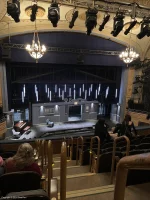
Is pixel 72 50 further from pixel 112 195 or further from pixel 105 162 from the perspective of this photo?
pixel 112 195

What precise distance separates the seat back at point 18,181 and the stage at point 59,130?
32.2 feet

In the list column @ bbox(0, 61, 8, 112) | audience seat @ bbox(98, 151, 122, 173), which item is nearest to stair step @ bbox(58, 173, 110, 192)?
audience seat @ bbox(98, 151, 122, 173)

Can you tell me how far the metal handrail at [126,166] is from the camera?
31.1 inches

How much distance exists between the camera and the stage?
12.0 meters

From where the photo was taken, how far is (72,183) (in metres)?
2.85

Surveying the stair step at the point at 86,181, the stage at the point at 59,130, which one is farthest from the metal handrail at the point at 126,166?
the stage at the point at 59,130

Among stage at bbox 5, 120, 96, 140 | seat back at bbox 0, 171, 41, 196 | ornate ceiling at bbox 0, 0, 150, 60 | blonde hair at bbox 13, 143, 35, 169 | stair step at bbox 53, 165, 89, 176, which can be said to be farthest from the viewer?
stage at bbox 5, 120, 96, 140

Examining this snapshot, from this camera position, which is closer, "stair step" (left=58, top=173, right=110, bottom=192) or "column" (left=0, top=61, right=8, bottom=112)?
"stair step" (left=58, top=173, right=110, bottom=192)

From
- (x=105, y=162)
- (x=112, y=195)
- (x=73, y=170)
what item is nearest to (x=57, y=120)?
(x=73, y=170)

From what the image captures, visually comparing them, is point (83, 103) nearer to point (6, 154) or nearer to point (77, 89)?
point (77, 89)

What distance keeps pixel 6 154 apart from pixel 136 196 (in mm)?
2638

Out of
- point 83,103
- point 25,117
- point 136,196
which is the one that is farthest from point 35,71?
point 136,196

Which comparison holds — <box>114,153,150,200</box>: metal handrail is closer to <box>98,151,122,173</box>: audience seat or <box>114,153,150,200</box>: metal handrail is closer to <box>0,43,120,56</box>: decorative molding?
<box>98,151,122,173</box>: audience seat

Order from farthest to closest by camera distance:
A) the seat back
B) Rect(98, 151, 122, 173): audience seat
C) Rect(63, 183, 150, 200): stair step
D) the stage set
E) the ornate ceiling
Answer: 1. the stage set
2. the ornate ceiling
3. Rect(98, 151, 122, 173): audience seat
4. Rect(63, 183, 150, 200): stair step
5. the seat back
